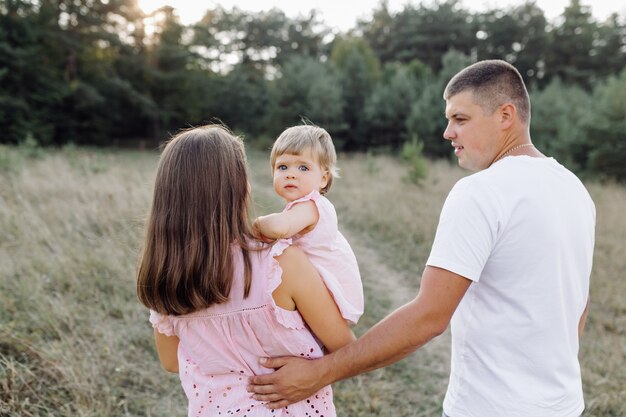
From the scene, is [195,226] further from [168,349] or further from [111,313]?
[111,313]

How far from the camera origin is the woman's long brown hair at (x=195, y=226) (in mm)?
1482

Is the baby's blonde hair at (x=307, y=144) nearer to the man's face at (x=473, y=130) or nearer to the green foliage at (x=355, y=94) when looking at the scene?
the man's face at (x=473, y=130)

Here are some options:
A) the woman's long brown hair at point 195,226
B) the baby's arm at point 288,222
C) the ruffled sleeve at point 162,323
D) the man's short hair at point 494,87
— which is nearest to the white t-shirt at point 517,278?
the man's short hair at point 494,87

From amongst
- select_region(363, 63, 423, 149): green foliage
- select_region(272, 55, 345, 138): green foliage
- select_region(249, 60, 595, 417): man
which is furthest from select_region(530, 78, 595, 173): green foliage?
select_region(249, 60, 595, 417): man

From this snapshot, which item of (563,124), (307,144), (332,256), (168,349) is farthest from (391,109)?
(168,349)

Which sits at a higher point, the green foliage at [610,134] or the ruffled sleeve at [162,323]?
the green foliage at [610,134]

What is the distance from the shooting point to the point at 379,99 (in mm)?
26531

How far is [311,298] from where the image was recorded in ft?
5.02

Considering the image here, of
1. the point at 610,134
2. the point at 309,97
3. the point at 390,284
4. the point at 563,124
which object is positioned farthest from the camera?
the point at 309,97

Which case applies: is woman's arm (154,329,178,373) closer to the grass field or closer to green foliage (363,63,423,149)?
the grass field

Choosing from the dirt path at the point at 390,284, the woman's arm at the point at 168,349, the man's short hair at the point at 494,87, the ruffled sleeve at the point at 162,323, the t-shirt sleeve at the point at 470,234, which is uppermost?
the man's short hair at the point at 494,87

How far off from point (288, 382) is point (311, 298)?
296mm

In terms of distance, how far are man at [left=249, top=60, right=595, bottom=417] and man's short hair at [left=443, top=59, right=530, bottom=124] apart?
25 centimetres

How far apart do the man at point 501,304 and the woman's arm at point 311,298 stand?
0.07m
